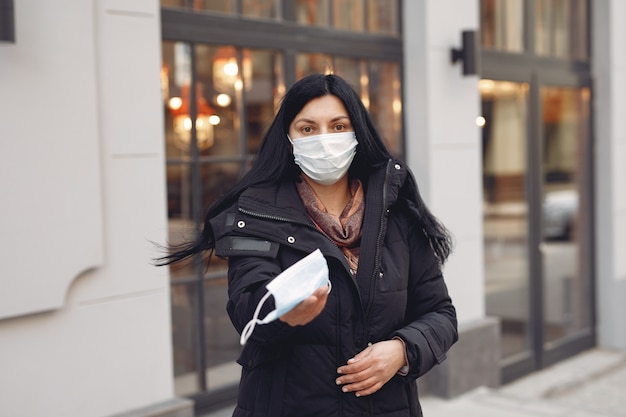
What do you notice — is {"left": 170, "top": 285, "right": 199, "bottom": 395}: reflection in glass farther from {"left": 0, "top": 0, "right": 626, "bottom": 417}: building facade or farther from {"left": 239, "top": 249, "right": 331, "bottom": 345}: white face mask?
{"left": 239, "top": 249, "right": 331, "bottom": 345}: white face mask

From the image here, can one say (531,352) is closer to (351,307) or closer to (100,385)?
(100,385)

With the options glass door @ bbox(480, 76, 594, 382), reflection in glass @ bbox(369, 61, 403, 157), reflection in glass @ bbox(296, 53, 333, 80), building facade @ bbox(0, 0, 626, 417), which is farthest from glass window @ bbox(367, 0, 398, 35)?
glass door @ bbox(480, 76, 594, 382)

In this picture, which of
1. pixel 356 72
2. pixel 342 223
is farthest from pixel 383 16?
pixel 342 223

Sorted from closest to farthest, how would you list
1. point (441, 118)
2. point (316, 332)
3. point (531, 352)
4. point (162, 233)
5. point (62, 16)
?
point (316, 332), point (62, 16), point (162, 233), point (441, 118), point (531, 352)

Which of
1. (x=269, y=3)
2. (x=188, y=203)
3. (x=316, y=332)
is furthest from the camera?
(x=269, y=3)

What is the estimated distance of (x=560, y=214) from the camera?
7781mm

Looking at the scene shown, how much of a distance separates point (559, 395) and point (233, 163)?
142 inches

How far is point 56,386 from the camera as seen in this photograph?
362 cm

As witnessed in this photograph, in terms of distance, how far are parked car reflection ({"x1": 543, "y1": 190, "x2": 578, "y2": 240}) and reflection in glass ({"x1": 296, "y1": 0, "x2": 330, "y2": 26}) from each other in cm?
322

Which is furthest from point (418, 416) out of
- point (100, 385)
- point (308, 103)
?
A: point (100, 385)

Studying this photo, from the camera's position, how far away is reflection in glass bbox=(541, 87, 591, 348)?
24.4 feet

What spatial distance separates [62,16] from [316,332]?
7.09 ft

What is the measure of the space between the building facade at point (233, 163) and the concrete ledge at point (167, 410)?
0.6 inches

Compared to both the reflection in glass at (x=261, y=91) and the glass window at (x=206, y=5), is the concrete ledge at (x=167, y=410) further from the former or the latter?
the glass window at (x=206, y=5)
